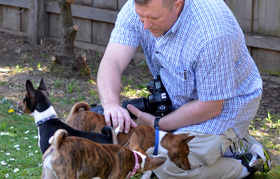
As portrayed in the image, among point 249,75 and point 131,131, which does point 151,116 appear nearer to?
point 131,131

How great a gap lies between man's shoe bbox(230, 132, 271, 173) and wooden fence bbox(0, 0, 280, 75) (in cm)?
220

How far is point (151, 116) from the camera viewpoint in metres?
4.04

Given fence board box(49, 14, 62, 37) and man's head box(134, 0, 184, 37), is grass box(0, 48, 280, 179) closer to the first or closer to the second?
fence board box(49, 14, 62, 37)

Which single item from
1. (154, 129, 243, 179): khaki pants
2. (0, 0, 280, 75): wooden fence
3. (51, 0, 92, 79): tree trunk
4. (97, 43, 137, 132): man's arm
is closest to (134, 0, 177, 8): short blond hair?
(97, 43, 137, 132): man's arm

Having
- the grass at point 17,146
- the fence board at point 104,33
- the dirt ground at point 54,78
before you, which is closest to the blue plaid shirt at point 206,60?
the dirt ground at point 54,78

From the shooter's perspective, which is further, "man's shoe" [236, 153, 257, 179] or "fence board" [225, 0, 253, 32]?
"fence board" [225, 0, 253, 32]

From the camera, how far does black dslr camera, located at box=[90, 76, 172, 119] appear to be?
13.2 ft

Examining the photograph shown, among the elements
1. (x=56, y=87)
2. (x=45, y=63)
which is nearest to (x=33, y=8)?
(x=45, y=63)

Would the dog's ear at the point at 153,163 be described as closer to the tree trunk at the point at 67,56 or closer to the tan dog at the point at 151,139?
the tan dog at the point at 151,139

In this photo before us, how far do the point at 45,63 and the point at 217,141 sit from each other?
13.7 feet

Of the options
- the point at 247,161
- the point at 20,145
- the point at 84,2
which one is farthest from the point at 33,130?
the point at 84,2

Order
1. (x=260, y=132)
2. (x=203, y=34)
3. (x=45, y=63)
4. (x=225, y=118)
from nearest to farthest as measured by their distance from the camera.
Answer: (x=203, y=34)
(x=225, y=118)
(x=260, y=132)
(x=45, y=63)

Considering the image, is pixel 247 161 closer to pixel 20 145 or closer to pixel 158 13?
pixel 158 13

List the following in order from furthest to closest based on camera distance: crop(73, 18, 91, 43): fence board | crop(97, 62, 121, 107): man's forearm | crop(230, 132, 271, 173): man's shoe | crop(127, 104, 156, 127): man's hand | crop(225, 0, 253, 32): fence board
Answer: crop(73, 18, 91, 43): fence board, crop(225, 0, 253, 32): fence board, crop(230, 132, 271, 173): man's shoe, crop(127, 104, 156, 127): man's hand, crop(97, 62, 121, 107): man's forearm
